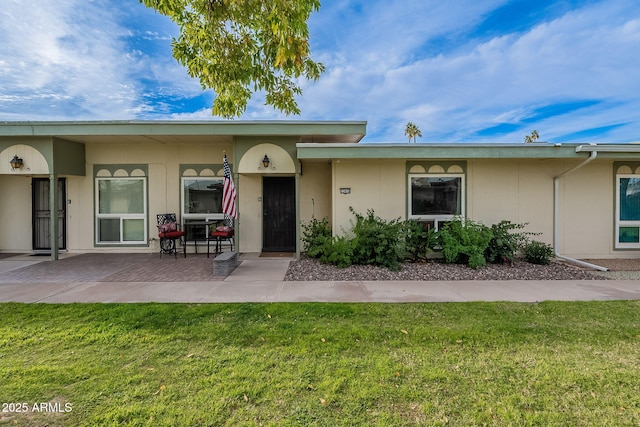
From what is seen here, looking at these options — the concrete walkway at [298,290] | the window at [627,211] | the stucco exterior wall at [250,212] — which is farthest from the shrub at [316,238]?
the window at [627,211]

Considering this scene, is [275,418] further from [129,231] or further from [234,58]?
[129,231]

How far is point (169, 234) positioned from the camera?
323 inches

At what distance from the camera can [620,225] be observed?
26.6 feet

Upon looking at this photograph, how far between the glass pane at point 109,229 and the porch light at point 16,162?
7.46 ft

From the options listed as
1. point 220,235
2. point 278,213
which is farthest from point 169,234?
point 278,213

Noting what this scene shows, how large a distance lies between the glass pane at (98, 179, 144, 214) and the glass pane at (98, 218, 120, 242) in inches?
10.8

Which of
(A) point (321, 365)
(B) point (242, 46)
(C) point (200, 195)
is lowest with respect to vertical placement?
(A) point (321, 365)

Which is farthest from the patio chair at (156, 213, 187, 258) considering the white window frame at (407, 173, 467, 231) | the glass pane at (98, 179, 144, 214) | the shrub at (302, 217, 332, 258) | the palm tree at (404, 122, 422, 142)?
the palm tree at (404, 122, 422, 142)

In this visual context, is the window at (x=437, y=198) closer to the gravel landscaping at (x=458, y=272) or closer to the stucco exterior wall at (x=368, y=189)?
the stucco exterior wall at (x=368, y=189)

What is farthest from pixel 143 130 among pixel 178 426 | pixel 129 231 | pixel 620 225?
pixel 620 225

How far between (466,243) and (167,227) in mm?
7766

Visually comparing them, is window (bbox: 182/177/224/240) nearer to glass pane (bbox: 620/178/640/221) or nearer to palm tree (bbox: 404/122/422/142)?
glass pane (bbox: 620/178/640/221)

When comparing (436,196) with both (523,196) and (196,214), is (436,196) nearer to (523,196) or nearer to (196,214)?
(523,196)

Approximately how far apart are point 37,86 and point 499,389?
1504 cm
